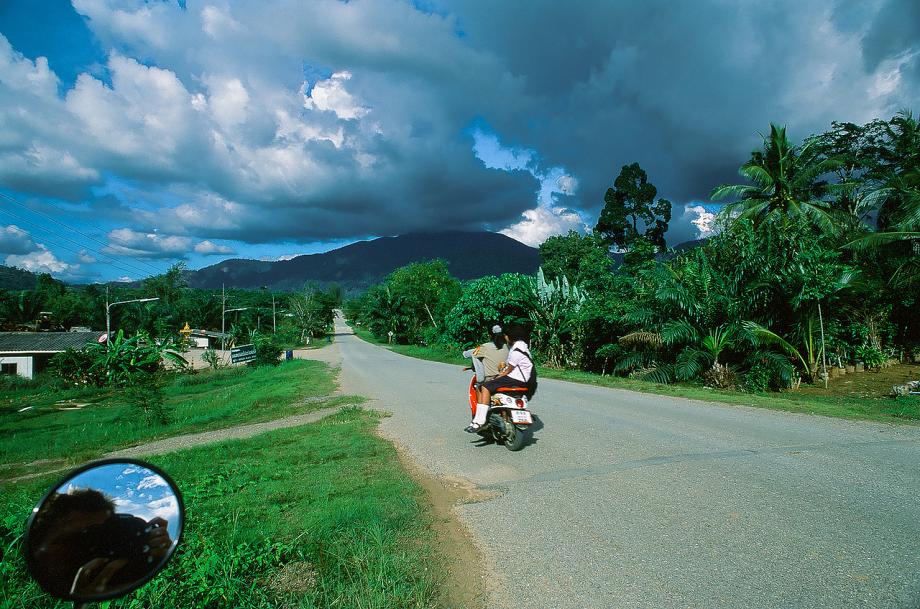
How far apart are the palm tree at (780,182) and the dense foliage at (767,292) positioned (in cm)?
7

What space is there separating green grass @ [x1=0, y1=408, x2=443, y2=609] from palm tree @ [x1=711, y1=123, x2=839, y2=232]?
2249 cm

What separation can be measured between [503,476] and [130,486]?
460 centimetres

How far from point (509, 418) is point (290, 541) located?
3667mm

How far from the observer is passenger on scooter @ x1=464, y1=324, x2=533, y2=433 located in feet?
23.7

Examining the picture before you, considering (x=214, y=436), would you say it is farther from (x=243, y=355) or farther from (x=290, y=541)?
(x=243, y=355)

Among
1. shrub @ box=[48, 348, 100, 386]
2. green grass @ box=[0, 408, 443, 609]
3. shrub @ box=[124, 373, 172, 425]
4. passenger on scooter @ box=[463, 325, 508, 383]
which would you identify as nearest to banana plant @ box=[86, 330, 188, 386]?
shrub @ box=[48, 348, 100, 386]

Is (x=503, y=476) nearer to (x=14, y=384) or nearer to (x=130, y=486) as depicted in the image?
(x=130, y=486)

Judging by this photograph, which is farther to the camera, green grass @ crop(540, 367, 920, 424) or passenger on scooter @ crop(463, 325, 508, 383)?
green grass @ crop(540, 367, 920, 424)

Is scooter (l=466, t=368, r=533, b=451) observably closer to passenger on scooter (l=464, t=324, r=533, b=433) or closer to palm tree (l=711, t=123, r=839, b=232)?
passenger on scooter (l=464, t=324, r=533, b=433)

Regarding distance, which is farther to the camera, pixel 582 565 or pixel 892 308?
pixel 892 308

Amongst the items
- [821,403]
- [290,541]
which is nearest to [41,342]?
[290,541]

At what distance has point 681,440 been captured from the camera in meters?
7.23

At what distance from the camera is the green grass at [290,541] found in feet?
10.3

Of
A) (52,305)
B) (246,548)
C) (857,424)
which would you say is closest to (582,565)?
(246,548)
